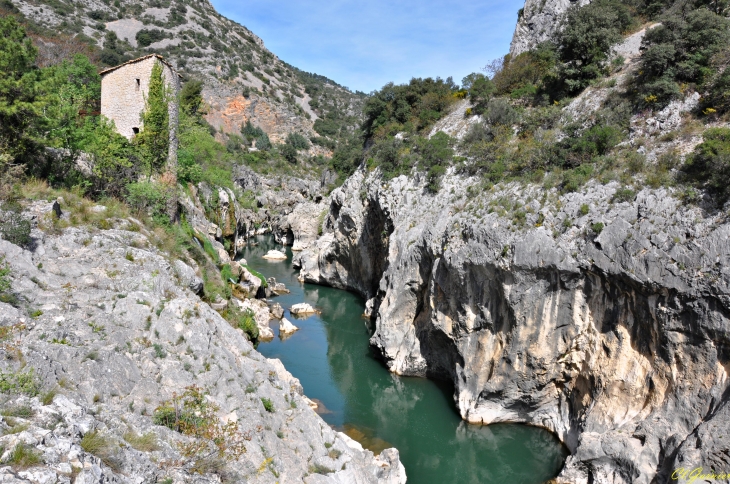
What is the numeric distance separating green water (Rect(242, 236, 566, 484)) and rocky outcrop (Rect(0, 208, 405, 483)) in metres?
3.76

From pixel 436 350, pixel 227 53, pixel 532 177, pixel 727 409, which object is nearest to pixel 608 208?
pixel 532 177

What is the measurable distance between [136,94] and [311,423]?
15.5 metres

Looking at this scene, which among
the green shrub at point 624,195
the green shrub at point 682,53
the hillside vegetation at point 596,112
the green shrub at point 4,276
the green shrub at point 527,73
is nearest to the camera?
the green shrub at point 4,276

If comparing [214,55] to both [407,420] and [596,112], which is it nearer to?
[596,112]

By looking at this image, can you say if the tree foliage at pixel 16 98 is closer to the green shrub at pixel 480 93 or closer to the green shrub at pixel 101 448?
the green shrub at pixel 101 448

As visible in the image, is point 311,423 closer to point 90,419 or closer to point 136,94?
point 90,419

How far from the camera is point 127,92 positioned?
721 inches

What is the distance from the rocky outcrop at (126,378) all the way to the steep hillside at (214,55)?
51963 mm

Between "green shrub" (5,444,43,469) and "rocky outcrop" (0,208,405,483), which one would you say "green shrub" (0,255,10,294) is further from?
"green shrub" (5,444,43,469)

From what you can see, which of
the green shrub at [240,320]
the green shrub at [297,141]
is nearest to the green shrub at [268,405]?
the green shrub at [240,320]

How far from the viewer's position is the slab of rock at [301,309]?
29.6 meters

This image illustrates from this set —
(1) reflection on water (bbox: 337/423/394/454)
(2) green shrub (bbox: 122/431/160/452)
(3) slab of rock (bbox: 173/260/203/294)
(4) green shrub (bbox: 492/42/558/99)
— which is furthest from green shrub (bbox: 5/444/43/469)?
(4) green shrub (bbox: 492/42/558/99)

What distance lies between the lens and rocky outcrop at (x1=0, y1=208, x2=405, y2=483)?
20.5 feet

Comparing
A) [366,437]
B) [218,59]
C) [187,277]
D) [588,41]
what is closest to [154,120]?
[187,277]
